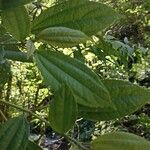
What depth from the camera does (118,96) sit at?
0.54 m

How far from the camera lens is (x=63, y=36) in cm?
49

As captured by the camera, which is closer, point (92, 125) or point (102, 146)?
point (102, 146)

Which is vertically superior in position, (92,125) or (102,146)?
(102,146)

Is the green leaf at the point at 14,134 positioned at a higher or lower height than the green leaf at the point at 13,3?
lower

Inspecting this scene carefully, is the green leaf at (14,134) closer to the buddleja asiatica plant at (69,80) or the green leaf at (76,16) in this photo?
the buddleja asiatica plant at (69,80)

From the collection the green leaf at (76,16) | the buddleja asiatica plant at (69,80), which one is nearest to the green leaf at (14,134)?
the buddleja asiatica plant at (69,80)

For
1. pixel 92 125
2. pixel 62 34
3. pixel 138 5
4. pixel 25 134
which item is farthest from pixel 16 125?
pixel 138 5

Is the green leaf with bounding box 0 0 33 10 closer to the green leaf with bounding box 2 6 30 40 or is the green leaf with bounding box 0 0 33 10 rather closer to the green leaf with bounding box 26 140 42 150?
the green leaf with bounding box 2 6 30 40

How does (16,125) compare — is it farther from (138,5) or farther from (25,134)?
(138,5)

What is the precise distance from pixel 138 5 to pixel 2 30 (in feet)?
14.3

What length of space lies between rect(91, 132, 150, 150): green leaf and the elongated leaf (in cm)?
5

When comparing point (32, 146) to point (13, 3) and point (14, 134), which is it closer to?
point (14, 134)

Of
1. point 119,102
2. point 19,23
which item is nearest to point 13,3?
point 19,23

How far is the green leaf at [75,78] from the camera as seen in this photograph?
1.60ft
